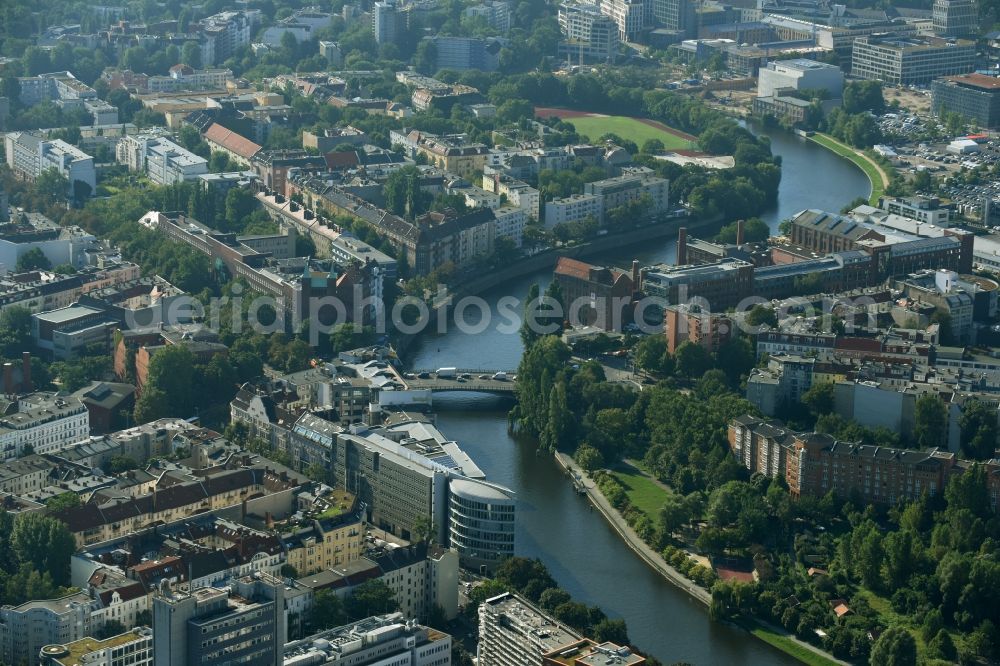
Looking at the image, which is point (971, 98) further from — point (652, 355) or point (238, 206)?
point (652, 355)

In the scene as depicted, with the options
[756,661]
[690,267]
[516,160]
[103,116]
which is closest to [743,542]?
[756,661]

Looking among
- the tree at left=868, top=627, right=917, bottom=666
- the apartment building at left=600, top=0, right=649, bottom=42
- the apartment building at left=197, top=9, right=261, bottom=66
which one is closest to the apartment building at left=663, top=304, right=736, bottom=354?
the tree at left=868, top=627, right=917, bottom=666

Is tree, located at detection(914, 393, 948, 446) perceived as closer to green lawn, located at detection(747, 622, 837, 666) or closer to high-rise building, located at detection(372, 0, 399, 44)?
green lawn, located at detection(747, 622, 837, 666)

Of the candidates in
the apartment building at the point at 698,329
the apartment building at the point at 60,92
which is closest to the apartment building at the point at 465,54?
the apartment building at the point at 60,92

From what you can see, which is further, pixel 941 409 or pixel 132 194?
pixel 132 194

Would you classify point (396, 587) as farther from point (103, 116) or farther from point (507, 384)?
point (103, 116)

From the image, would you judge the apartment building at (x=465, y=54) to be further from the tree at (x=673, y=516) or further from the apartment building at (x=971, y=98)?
the tree at (x=673, y=516)

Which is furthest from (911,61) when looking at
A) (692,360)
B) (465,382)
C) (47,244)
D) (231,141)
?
(465,382)
